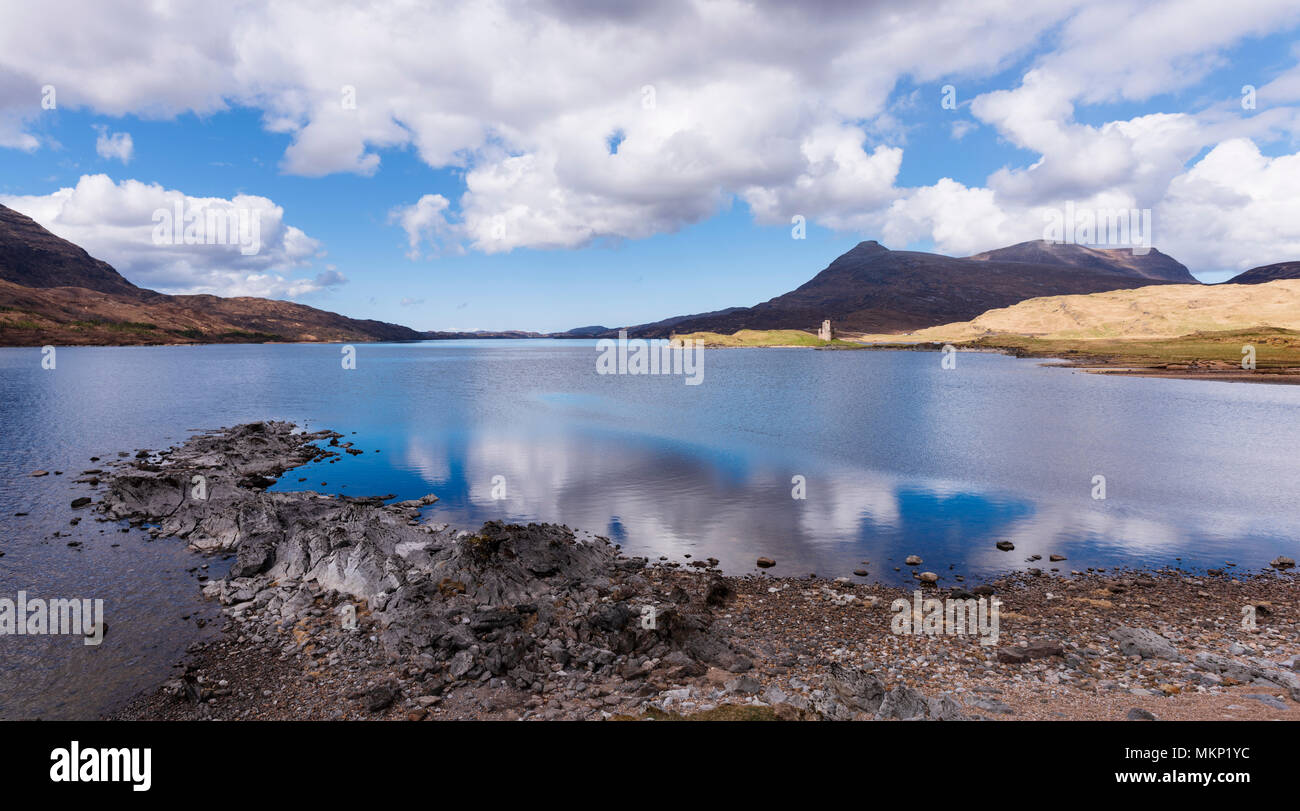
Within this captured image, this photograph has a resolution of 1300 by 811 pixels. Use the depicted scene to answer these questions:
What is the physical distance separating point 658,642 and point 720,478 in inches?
979

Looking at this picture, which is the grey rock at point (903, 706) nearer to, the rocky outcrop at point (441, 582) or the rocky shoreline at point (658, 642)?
the rocky shoreline at point (658, 642)

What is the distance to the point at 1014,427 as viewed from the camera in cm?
6381

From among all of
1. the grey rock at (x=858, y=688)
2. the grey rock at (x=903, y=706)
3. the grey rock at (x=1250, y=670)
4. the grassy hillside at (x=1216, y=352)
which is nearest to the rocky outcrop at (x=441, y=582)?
the grey rock at (x=858, y=688)

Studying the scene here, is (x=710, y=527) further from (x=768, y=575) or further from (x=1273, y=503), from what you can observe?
(x=1273, y=503)

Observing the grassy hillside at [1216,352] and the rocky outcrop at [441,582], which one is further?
the grassy hillside at [1216,352]

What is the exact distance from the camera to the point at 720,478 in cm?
4197

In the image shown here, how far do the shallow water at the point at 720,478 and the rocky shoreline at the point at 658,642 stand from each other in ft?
8.09

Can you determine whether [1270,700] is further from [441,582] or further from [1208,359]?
[1208,359]

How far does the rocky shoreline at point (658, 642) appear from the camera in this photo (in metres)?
14.7

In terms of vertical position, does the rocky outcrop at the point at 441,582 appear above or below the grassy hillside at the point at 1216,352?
below

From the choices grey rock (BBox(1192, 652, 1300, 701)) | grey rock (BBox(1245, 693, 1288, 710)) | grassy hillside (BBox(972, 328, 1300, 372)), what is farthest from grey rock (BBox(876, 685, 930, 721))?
grassy hillside (BBox(972, 328, 1300, 372))

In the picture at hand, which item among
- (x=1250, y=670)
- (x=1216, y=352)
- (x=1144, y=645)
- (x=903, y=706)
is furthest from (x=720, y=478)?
(x=1216, y=352)
